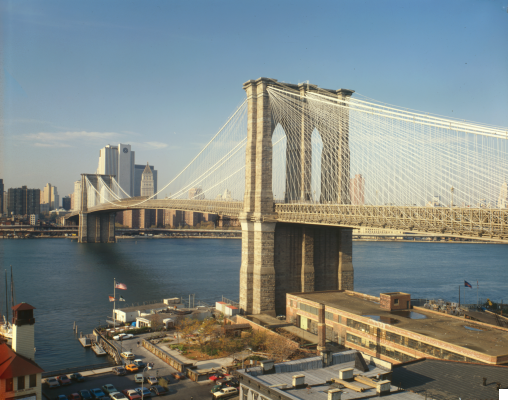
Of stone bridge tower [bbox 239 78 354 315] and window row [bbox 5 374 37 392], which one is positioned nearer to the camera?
window row [bbox 5 374 37 392]

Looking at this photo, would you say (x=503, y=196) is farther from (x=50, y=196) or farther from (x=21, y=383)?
(x=50, y=196)

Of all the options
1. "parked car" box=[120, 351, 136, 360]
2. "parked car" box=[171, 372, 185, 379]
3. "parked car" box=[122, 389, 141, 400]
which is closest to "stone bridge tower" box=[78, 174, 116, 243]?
"parked car" box=[120, 351, 136, 360]

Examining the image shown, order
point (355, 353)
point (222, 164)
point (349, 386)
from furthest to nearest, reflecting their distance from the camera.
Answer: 1. point (222, 164)
2. point (355, 353)
3. point (349, 386)

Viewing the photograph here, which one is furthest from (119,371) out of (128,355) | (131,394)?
(131,394)

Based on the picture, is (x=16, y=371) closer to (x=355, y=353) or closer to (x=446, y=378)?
(x=355, y=353)

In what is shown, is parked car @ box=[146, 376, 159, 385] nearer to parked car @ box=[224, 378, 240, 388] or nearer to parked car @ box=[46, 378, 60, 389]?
parked car @ box=[224, 378, 240, 388]

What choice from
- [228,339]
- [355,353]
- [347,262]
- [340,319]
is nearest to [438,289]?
[347,262]

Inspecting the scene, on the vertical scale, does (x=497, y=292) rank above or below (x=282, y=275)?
below
